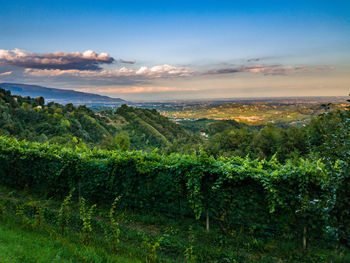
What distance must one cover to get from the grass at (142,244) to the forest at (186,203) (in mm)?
26

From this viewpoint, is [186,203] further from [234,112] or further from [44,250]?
[234,112]

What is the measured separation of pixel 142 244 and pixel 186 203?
182 centimetres

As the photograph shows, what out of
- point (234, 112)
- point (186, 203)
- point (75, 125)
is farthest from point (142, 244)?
point (234, 112)

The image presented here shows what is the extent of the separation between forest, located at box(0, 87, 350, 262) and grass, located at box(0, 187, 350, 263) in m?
0.03

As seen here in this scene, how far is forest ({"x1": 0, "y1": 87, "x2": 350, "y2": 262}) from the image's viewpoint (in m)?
3.86

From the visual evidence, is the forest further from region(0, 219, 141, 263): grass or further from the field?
Answer: the field

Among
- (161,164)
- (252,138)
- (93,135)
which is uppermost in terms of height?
(161,164)

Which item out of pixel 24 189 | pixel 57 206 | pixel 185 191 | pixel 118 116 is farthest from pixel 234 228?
pixel 118 116

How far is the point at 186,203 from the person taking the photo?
20.8 feet

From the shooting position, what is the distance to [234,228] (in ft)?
18.9

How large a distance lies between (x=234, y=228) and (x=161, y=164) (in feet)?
8.81

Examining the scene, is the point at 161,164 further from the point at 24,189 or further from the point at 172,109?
the point at 172,109

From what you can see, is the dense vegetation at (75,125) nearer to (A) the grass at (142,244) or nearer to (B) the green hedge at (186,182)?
(B) the green hedge at (186,182)

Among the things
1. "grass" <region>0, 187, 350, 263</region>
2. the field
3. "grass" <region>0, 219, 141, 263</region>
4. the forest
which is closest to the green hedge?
the forest
